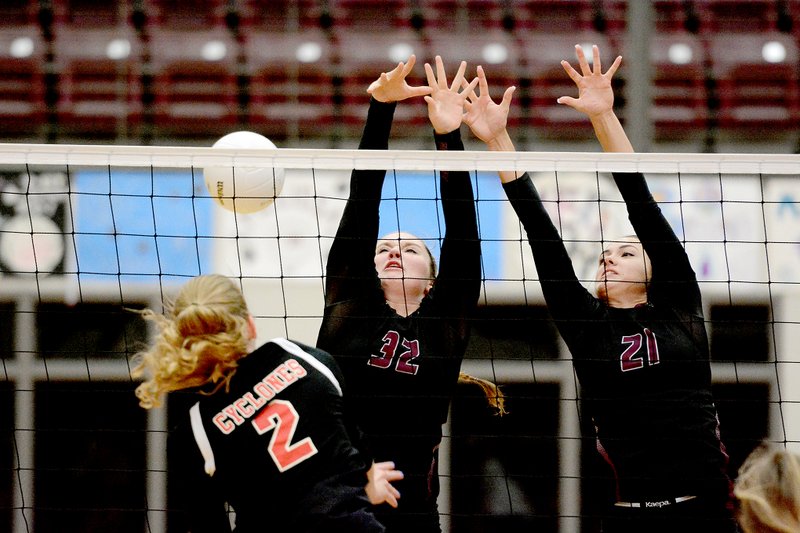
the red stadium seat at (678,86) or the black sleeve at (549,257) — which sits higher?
the red stadium seat at (678,86)

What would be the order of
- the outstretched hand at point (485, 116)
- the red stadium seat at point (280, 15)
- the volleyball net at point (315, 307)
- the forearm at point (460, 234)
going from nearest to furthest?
the forearm at point (460, 234)
the outstretched hand at point (485, 116)
the volleyball net at point (315, 307)
the red stadium seat at point (280, 15)

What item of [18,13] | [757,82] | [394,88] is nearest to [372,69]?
[18,13]

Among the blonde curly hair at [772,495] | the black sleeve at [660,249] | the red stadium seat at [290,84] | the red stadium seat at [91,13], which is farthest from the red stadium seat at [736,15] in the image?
the blonde curly hair at [772,495]

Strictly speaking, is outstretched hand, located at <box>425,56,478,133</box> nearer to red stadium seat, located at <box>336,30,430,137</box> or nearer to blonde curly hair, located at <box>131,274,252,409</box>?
blonde curly hair, located at <box>131,274,252,409</box>

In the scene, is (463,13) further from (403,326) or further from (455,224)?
(403,326)

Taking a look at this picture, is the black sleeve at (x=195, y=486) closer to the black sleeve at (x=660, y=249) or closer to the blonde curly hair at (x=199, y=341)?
the blonde curly hair at (x=199, y=341)

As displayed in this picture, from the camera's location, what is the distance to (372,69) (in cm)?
724

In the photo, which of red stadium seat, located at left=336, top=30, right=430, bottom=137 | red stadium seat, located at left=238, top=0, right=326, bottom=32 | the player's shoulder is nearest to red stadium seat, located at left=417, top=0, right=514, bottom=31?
red stadium seat, located at left=336, top=30, right=430, bottom=137

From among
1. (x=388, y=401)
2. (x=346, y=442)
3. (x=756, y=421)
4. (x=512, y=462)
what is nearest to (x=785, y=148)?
(x=756, y=421)

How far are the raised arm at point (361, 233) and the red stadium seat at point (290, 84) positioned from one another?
3549 millimetres

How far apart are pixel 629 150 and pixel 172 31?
4.84 m

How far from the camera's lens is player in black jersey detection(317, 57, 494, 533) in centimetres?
333

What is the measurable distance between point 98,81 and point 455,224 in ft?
15.7

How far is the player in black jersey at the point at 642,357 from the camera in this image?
328 cm
